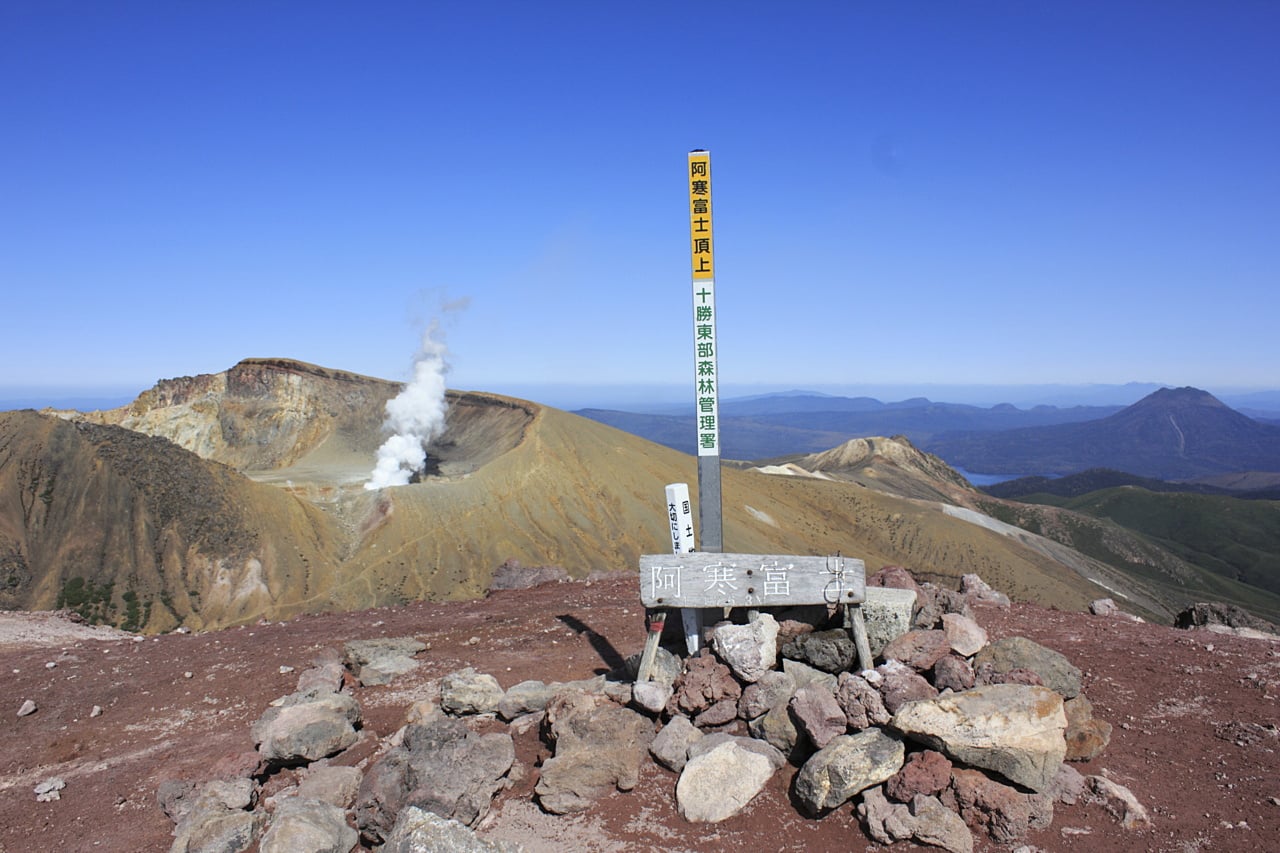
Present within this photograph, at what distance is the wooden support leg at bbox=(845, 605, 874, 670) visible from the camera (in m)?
7.17

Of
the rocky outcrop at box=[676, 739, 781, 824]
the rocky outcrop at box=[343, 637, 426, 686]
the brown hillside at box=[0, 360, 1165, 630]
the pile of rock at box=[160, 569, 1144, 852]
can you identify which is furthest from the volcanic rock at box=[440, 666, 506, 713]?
the brown hillside at box=[0, 360, 1165, 630]

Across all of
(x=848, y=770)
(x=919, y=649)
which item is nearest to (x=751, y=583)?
(x=919, y=649)

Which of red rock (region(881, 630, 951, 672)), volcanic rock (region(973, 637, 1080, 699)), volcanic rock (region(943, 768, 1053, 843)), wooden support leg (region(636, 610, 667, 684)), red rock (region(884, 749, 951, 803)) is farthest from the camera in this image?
wooden support leg (region(636, 610, 667, 684))

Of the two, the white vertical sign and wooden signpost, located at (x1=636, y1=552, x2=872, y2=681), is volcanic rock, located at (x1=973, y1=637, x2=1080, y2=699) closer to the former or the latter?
wooden signpost, located at (x1=636, y1=552, x2=872, y2=681)

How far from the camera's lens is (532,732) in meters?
7.65

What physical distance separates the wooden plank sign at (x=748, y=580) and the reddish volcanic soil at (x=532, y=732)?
5.64 feet

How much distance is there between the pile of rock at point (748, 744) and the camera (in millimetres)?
5844

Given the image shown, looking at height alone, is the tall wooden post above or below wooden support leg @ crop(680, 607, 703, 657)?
above

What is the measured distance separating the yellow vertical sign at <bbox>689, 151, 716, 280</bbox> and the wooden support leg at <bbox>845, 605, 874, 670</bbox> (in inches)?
157

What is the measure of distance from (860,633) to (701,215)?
488 centimetres

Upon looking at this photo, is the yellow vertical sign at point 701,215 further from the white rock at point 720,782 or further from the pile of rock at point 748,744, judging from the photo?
the white rock at point 720,782

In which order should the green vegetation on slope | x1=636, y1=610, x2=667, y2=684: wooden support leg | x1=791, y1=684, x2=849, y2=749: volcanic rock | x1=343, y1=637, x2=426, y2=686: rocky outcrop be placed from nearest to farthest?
1. x1=791, y1=684, x2=849, y2=749: volcanic rock
2. x1=636, y1=610, x2=667, y2=684: wooden support leg
3. x1=343, y1=637, x2=426, y2=686: rocky outcrop
4. the green vegetation on slope

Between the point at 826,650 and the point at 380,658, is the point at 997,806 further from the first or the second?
the point at 380,658

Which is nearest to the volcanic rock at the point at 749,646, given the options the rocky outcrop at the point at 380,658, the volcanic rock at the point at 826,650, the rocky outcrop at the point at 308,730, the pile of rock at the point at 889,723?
the pile of rock at the point at 889,723
